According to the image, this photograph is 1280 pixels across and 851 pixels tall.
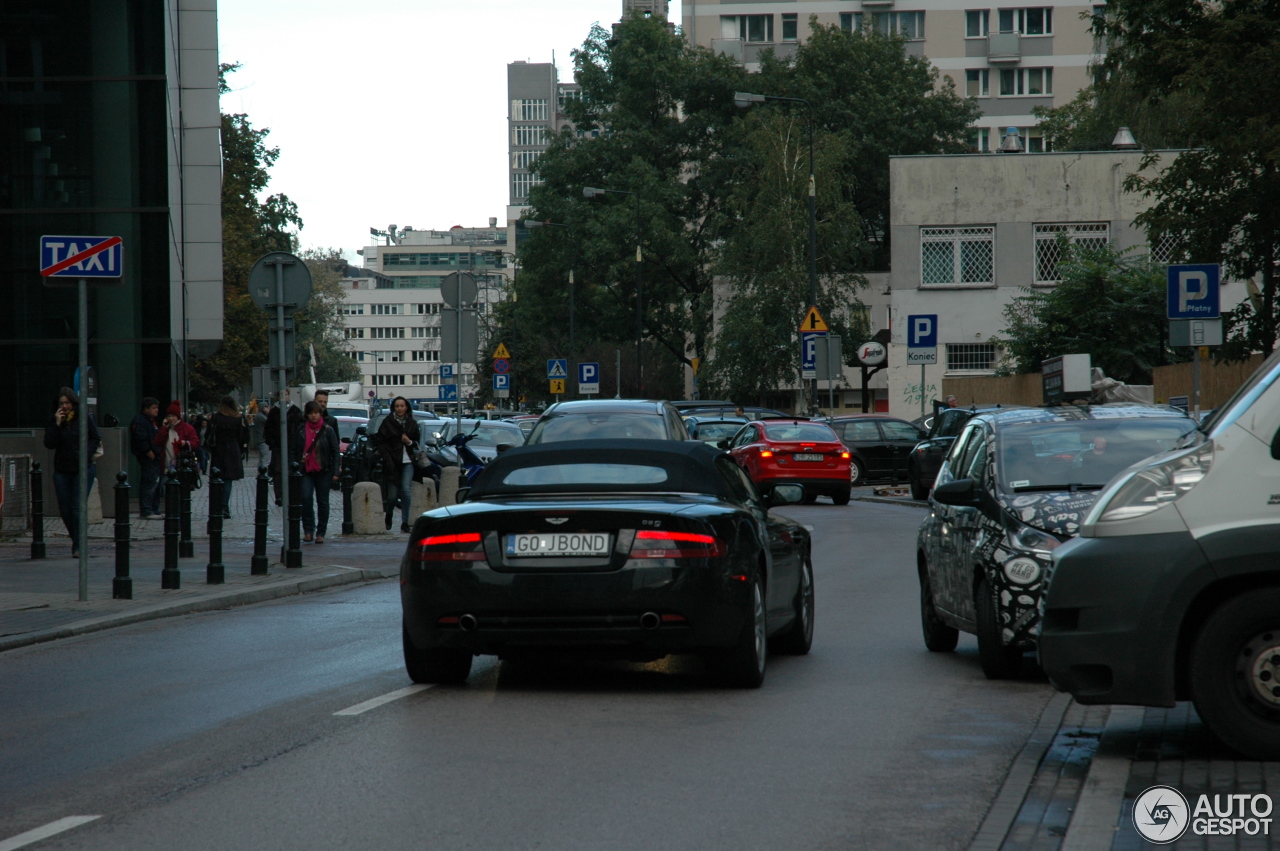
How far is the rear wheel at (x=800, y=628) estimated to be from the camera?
34.6 ft

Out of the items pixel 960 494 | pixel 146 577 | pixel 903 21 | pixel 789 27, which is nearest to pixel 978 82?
pixel 903 21

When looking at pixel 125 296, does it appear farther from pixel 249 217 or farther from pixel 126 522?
pixel 249 217

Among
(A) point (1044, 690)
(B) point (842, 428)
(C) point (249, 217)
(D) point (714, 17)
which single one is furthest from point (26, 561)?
(D) point (714, 17)

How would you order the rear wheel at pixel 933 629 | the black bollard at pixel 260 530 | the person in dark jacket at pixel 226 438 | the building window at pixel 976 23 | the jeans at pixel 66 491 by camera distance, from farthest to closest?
the building window at pixel 976 23
the person in dark jacket at pixel 226 438
the jeans at pixel 66 491
the black bollard at pixel 260 530
the rear wheel at pixel 933 629

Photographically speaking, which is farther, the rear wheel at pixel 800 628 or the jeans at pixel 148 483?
the jeans at pixel 148 483

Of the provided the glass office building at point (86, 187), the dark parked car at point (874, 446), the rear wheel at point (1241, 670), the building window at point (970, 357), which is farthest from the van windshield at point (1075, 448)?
the building window at point (970, 357)

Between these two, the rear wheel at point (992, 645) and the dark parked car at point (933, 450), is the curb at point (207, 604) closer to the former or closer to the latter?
the rear wheel at point (992, 645)

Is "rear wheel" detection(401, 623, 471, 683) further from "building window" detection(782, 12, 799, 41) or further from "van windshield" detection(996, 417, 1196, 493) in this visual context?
"building window" detection(782, 12, 799, 41)

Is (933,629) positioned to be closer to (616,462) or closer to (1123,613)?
(616,462)

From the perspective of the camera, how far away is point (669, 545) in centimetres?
841

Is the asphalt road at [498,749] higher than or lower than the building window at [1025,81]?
lower

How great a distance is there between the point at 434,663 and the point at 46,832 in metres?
3.46

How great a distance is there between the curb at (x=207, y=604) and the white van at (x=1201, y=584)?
787cm

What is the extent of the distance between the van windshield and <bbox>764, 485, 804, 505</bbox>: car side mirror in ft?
4.33
